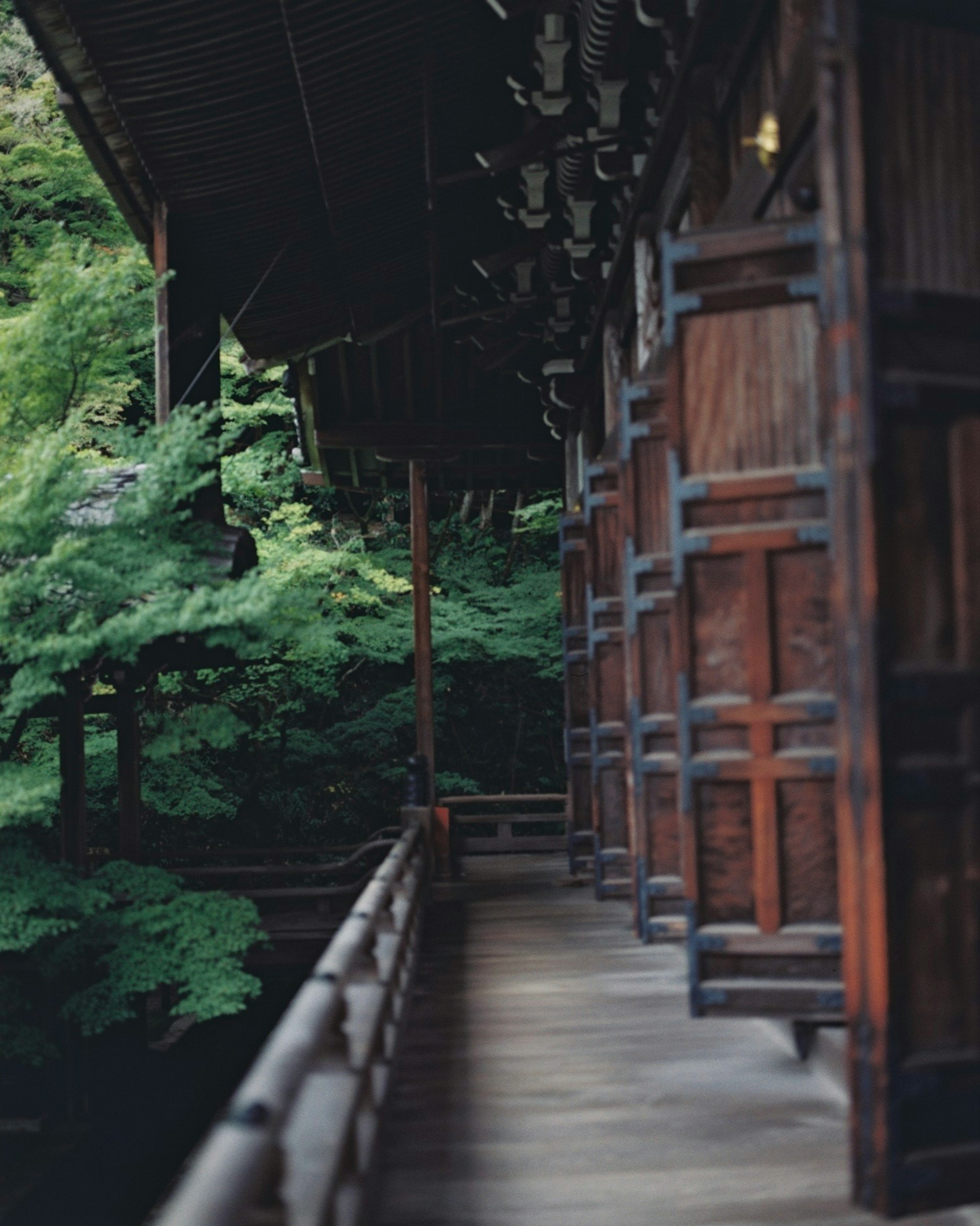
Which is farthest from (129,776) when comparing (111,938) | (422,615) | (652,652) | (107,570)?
(652,652)

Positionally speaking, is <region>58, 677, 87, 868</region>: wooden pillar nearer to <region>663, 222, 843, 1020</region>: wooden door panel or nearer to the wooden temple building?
the wooden temple building

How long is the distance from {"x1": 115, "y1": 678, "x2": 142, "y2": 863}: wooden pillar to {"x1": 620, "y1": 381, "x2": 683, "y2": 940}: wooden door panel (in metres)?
5.40

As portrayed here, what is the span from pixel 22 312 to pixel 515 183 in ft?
24.1

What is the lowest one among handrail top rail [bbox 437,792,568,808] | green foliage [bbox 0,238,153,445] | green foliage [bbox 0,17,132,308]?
handrail top rail [bbox 437,792,568,808]

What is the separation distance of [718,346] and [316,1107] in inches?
102

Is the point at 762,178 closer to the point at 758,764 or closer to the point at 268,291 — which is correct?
the point at 758,764

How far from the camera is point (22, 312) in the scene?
47.5ft

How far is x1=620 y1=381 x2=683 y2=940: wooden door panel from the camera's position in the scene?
6.05 meters

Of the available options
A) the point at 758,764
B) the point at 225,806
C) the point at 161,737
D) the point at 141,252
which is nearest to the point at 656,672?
the point at 758,764

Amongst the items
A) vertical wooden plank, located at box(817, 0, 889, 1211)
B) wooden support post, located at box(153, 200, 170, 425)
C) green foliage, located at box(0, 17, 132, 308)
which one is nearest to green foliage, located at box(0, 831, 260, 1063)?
wooden support post, located at box(153, 200, 170, 425)

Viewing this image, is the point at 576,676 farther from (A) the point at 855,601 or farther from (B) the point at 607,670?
(A) the point at 855,601

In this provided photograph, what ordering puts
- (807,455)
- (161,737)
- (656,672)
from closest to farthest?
(807,455)
(656,672)
(161,737)

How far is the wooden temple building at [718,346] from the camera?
3057 millimetres

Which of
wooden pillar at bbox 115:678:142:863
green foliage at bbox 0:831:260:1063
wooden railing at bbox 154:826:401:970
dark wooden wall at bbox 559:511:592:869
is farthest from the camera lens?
wooden railing at bbox 154:826:401:970
